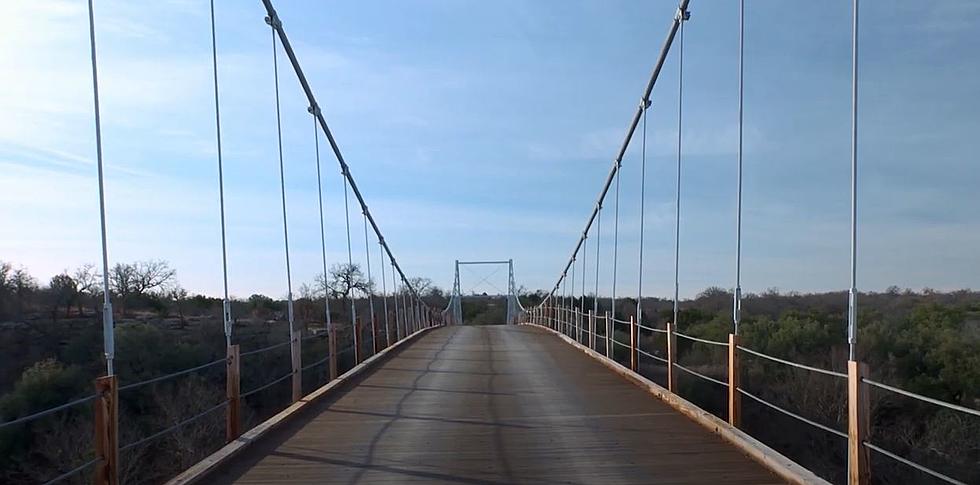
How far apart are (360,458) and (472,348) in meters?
15.7

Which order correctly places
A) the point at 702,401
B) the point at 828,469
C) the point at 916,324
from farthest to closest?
the point at 916,324 → the point at 702,401 → the point at 828,469

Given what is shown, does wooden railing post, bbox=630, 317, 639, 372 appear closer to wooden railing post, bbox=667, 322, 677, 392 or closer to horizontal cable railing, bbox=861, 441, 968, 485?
wooden railing post, bbox=667, 322, 677, 392

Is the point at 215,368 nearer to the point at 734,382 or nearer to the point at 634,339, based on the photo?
the point at 634,339

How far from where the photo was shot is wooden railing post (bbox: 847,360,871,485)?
5531mm

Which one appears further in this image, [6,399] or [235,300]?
[235,300]

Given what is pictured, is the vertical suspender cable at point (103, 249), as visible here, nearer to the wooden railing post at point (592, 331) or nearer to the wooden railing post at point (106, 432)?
the wooden railing post at point (106, 432)

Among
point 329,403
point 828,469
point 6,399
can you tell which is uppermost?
point 329,403

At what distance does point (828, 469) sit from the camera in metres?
22.4

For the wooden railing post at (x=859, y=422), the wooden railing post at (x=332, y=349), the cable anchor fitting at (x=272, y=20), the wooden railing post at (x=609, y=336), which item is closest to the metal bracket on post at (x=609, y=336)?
the wooden railing post at (x=609, y=336)

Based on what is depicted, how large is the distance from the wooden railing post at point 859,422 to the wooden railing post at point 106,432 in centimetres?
434

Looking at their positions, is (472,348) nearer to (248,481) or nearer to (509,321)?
(248,481)

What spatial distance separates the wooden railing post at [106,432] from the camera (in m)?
5.39

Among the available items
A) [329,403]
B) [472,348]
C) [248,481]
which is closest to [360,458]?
[248,481]

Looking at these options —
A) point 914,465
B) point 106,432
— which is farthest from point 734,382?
point 106,432
